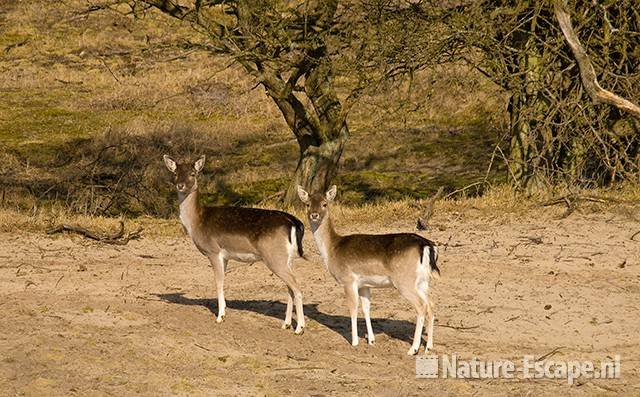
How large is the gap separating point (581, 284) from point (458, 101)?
2163 centimetres

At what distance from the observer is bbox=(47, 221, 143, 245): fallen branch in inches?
705

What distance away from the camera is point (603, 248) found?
16.7m

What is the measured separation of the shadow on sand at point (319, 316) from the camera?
1316 cm

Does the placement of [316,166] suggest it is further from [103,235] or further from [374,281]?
[374,281]

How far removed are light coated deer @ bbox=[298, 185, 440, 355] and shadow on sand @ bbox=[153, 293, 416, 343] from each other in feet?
2.32

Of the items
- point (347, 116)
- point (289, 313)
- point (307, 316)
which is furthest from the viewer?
point (347, 116)

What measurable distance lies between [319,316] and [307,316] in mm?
162

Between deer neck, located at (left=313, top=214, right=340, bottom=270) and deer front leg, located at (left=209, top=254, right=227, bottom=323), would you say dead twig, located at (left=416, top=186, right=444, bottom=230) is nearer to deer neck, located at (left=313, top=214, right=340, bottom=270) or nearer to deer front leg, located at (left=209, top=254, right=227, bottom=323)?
deer front leg, located at (left=209, top=254, right=227, bottom=323)

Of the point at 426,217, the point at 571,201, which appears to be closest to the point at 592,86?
the point at 571,201

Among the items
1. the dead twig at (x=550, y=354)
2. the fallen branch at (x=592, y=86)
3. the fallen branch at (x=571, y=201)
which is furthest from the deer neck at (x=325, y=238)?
the fallen branch at (x=571, y=201)

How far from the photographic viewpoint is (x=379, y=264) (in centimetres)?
1195

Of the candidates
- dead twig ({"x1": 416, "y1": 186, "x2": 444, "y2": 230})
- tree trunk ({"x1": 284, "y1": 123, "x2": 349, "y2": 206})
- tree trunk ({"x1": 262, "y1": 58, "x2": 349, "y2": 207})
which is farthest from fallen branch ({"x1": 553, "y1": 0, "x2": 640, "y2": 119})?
tree trunk ({"x1": 284, "y1": 123, "x2": 349, "y2": 206})

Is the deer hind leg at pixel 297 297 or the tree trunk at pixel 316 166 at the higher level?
the deer hind leg at pixel 297 297

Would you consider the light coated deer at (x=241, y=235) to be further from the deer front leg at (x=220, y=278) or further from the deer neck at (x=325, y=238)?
the deer neck at (x=325, y=238)
